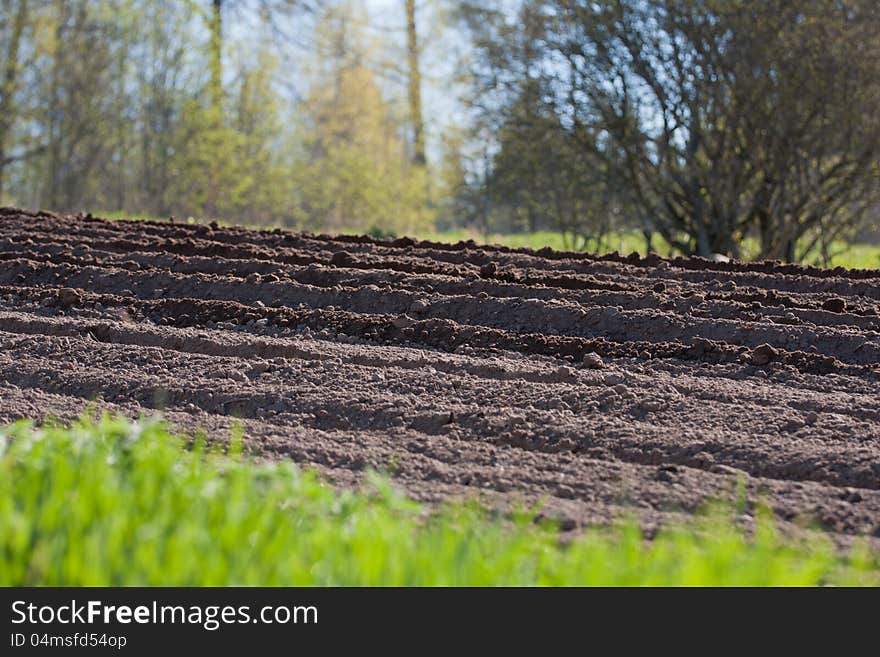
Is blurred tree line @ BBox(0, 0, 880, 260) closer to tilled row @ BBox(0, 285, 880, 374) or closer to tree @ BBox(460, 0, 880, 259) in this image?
tree @ BBox(460, 0, 880, 259)

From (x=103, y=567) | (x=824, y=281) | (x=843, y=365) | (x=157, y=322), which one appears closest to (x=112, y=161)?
(x=157, y=322)

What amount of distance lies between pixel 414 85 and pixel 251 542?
19.0 metres

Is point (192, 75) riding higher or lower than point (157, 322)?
higher

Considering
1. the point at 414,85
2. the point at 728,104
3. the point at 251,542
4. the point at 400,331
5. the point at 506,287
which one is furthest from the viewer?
the point at 414,85

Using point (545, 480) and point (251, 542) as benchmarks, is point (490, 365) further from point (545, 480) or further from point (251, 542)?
point (251, 542)

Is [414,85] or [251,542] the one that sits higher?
[414,85]

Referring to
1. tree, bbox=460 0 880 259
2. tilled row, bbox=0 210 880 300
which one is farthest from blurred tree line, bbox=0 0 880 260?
tilled row, bbox=0 210 880 300

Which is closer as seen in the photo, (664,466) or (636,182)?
(664,466)

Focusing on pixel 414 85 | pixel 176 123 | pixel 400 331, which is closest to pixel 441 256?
pixel 400 331

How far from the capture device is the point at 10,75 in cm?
1628

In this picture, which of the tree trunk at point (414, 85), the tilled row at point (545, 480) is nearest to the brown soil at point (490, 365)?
the tilled row at point (545, 480)
